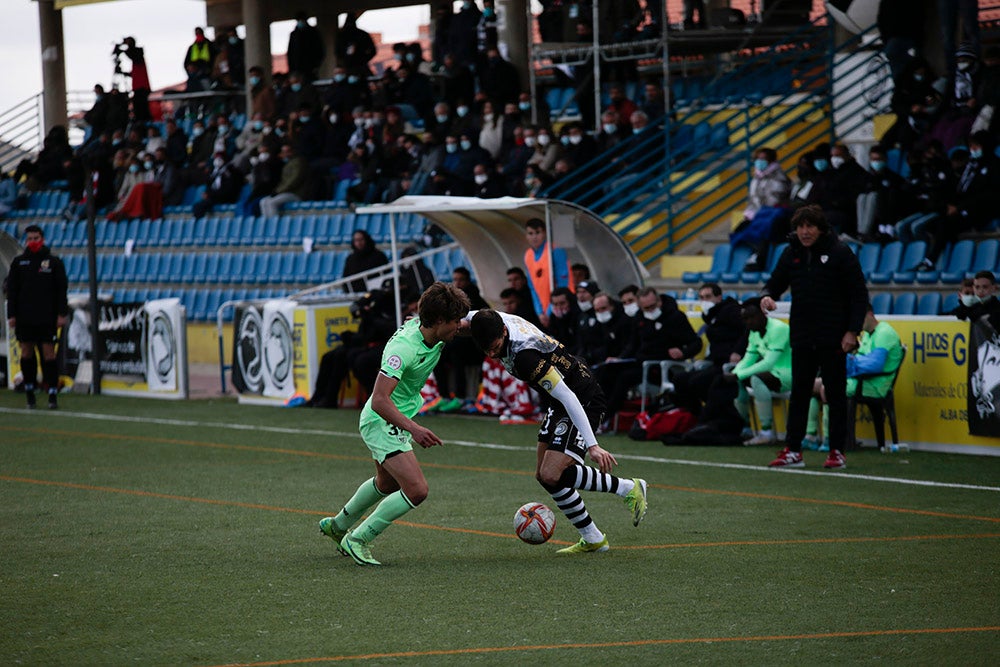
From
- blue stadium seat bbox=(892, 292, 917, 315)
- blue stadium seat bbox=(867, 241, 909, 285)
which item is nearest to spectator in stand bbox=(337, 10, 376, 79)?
blue stadium seat bbox=(867, 241, 909, 285)

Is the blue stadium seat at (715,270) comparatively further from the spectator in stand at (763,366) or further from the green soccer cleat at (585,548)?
the green soccer cleat at (585,548)

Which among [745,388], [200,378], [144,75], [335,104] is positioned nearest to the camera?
[745,388]

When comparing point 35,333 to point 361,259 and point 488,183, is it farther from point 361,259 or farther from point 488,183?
point 488,183

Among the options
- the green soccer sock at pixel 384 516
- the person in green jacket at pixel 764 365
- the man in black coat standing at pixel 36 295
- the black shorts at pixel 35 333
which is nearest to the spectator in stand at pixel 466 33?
the man in black coat standing at pixel 36 295

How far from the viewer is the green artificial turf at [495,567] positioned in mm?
6012

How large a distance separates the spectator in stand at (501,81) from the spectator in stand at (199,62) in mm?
10432

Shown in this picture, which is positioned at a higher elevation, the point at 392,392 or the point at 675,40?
the point at 675,40

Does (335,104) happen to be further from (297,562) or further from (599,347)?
(297,562)

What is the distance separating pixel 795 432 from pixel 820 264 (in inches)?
54.4

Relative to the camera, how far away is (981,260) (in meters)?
15.6

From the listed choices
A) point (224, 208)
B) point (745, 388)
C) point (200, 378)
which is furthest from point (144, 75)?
point (745, 388)

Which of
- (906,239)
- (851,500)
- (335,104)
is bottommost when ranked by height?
(851,500)

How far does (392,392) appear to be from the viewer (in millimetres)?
8000

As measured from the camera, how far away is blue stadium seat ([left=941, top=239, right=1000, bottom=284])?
15297 mm
